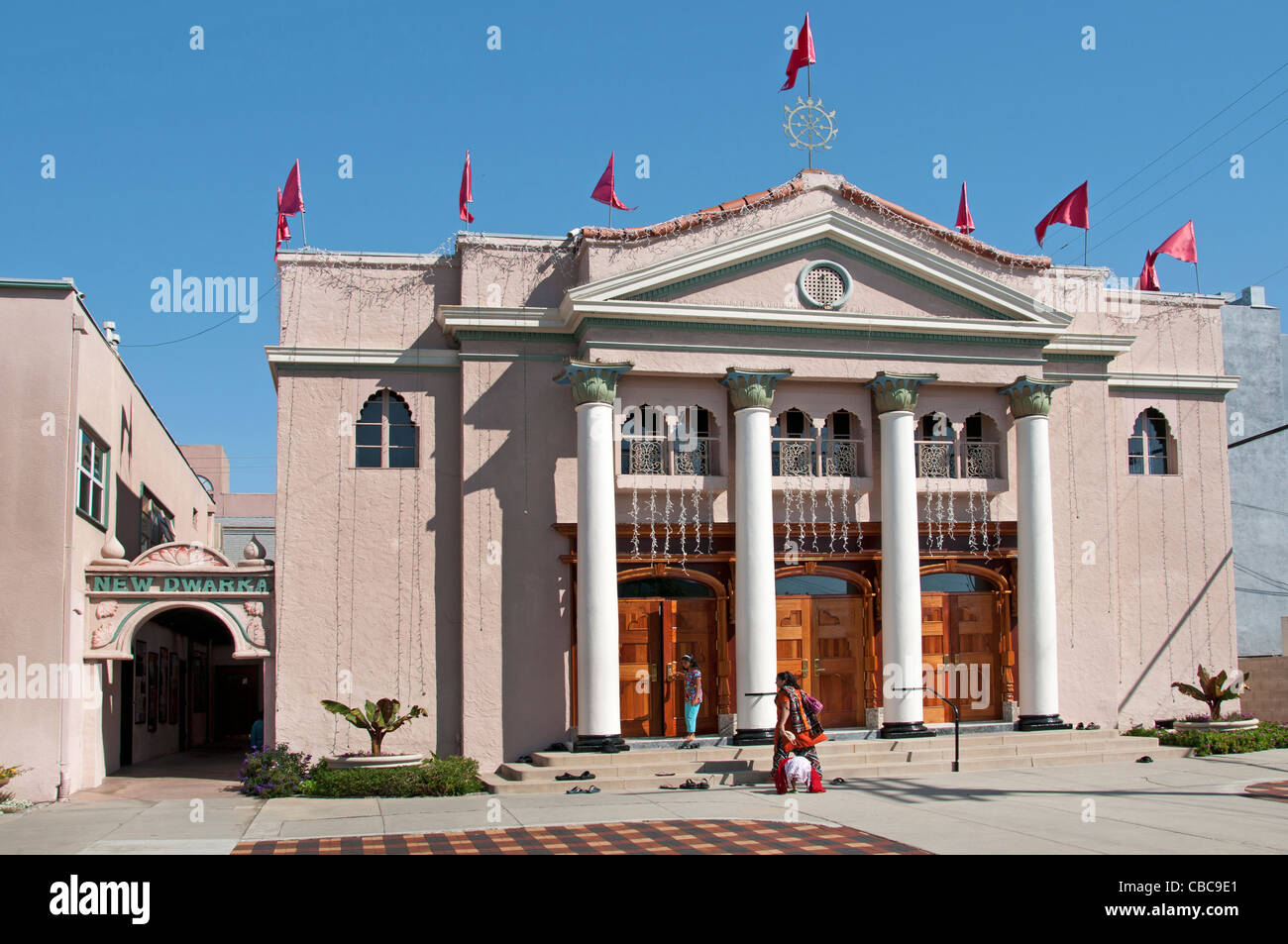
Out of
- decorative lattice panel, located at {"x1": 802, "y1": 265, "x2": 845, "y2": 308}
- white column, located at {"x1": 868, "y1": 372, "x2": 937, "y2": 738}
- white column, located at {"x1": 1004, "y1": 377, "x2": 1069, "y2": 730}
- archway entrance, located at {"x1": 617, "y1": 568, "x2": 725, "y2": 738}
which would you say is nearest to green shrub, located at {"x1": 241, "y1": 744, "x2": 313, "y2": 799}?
archway entrance, located at {"x1": 617, "y1": 568, "x2": 725, "y2": 738}

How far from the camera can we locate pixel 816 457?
79.9ft

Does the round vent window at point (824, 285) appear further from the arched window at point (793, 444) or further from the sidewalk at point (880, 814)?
the sidewalk at point (880, 814)

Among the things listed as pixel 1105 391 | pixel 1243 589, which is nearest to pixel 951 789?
pixel 1105 391

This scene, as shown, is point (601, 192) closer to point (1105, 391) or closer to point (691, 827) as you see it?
point (1105, 391)

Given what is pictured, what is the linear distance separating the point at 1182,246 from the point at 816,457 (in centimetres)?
984

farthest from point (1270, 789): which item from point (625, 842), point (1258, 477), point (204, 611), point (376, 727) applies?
point (1258, 477)

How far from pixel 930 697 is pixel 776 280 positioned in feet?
29.2

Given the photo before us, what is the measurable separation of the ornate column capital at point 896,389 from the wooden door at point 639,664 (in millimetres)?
5777

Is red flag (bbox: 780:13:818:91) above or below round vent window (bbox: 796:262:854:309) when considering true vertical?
above

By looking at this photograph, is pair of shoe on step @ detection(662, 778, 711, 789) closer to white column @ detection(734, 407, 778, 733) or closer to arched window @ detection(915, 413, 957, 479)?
white column @ detection(734, 407, 778, 733)

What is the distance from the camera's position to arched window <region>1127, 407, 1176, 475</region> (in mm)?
26656

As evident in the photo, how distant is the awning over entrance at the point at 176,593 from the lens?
68.8 ft

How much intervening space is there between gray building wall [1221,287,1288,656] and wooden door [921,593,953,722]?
17.7 m

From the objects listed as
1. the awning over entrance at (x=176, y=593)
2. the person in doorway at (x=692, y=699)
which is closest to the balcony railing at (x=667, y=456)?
the person in doorway at (x=692, y=699)
